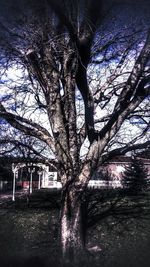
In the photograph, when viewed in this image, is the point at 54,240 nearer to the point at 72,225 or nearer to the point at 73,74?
the point at 72,225

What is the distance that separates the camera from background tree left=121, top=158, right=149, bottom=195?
22438 mm

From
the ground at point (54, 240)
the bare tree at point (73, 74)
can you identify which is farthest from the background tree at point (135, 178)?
the bare tree at point (73, 74)

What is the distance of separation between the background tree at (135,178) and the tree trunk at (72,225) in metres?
15.4

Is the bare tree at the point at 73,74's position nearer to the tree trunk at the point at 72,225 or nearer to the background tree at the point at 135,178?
the tree trunk at the point at 72,225

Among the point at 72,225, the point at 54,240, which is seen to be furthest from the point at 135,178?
the point at 72,225

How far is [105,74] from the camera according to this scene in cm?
814

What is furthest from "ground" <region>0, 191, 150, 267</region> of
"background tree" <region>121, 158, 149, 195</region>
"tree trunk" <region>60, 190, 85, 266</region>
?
"background tree" <region>121, 158, 149, 195</region>

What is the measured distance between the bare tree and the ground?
0.62 m

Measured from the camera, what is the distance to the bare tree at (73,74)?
5.97 metres

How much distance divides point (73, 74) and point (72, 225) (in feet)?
9.98

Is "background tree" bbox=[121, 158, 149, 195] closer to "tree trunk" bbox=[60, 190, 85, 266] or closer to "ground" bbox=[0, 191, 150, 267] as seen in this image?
"ground" bbox=[0, 191, 150, 267]

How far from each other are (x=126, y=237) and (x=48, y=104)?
163 inches

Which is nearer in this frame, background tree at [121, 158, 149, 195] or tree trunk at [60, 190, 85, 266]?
tree trunk at [60, 190, 85, 266]

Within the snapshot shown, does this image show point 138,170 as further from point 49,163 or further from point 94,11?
point 94,11
